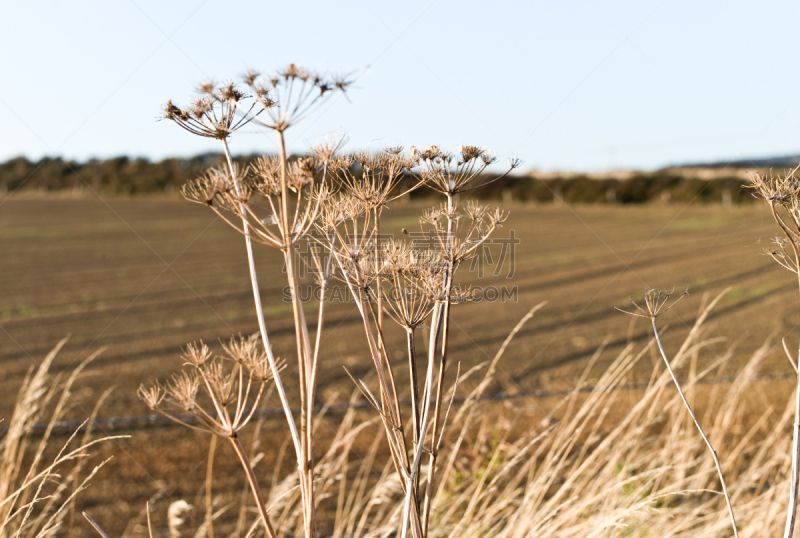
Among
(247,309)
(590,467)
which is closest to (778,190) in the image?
(590,467)

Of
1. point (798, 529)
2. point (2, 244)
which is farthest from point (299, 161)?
point (2, 244)

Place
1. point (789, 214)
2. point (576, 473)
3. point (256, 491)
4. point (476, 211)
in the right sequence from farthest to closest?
point (576, 473), point (476, 211), point (789, 214), point (256, 491)

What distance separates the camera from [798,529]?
255 centimetres

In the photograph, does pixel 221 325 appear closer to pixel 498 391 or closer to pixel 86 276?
pixel 498 391

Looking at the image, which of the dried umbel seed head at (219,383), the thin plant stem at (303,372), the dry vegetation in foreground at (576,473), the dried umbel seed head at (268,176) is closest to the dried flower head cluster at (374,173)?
the dried umbel seed head at (268,176)

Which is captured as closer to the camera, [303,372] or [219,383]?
[303,372]

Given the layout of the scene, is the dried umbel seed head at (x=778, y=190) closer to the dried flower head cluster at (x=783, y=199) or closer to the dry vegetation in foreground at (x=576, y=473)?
the dried flower head cluster at (x=783, y=199)

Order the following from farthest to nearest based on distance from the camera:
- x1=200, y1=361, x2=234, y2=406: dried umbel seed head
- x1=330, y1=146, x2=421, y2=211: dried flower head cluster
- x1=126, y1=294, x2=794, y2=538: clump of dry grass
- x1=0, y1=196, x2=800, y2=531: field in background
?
1. x1=0, y1=196, x2=800, y2=531: field in background
2. x1=126, y1=294, x2=794, y2=538: clump of dry grass
3. x1=330, y1=146, x2=421, y2=211: dried flower head cluster
4. x1=200, y1=361, x2=234, y2=406: dried umbel seed head

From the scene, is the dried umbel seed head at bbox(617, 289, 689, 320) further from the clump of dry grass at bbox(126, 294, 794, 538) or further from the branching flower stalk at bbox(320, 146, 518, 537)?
the branching flower stalk at bbox(320, 146, 518, 537)

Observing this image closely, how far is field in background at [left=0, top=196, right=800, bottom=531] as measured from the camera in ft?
22.9

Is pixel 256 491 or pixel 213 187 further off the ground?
pixel 213 187

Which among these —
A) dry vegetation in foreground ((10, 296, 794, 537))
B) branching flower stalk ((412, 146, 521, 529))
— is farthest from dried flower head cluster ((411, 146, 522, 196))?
dry vegetation in foreground ((10, 296, 794, 537))

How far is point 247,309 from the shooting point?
12.7m

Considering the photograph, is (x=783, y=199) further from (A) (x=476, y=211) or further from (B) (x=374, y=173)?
(B) (x=374, y=173)
